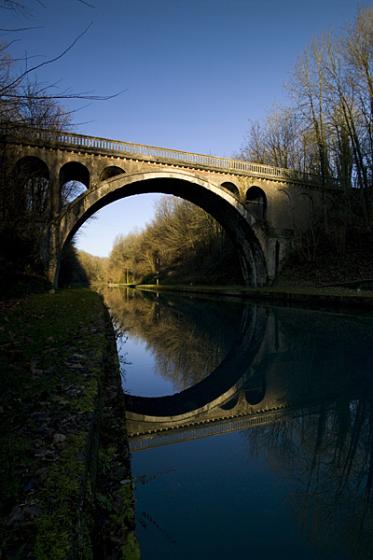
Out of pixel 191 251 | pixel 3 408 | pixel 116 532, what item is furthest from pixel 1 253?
pixel 191 251

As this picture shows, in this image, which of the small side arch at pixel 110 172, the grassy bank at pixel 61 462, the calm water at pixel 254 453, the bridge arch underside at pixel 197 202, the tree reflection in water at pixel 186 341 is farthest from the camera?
the small side arch at pixel 110 172

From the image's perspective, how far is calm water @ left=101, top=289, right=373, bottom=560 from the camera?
5.86 ft

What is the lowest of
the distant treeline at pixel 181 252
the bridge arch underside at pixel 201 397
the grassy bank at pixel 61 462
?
the bridge arch underside at pixel 201 397

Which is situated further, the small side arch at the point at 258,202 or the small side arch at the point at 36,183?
the small side arch at the point at 258,202

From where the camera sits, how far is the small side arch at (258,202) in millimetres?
24297

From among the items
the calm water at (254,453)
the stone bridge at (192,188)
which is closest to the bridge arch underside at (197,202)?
the stone bridge at (192,188)

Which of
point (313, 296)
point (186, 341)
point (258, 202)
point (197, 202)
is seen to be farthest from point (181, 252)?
point (186, 341)

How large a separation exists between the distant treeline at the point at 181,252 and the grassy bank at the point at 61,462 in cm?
2404

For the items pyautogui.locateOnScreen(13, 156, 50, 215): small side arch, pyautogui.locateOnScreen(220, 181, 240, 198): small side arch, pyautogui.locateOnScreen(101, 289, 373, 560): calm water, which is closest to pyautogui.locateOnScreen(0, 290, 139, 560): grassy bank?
pyautogui.locateOnScreen(101, 289, 373, 560): calm water

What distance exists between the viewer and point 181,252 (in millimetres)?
46469

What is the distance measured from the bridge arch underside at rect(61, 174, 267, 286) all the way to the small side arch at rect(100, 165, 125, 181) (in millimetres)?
753

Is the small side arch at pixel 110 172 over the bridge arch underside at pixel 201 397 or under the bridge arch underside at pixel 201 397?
over

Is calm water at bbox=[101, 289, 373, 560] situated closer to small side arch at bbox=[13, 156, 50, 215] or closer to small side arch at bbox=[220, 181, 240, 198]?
small side arch at bbox=[13, 156, 50, 215]

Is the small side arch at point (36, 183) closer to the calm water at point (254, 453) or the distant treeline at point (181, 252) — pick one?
the distant treeline at point (181, 252)
